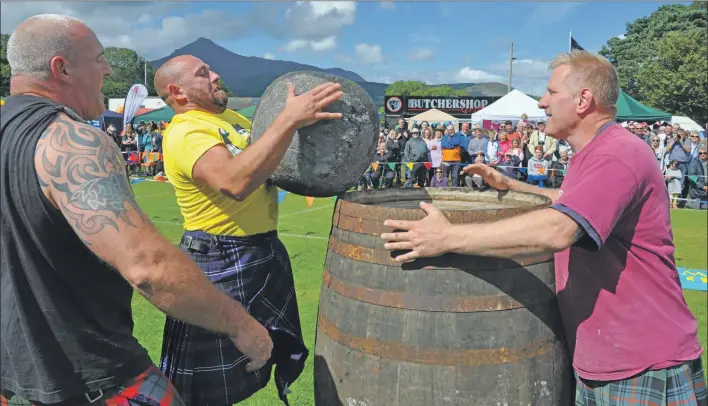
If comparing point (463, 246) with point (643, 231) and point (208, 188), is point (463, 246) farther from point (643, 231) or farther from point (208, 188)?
point (208, 188)

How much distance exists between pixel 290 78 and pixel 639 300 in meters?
1.68

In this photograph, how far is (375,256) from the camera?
86.7 inches

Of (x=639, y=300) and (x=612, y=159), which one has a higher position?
(x=612, y=159)

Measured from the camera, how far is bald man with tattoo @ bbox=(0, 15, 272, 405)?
1.59 m

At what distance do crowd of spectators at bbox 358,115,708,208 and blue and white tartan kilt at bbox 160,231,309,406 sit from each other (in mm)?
10943

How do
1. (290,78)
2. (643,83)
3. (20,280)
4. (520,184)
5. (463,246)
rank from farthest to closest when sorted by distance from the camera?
(643,83) < (520,184) < (290,78) < (463,246) < (20,280)

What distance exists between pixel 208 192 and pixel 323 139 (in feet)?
2.06

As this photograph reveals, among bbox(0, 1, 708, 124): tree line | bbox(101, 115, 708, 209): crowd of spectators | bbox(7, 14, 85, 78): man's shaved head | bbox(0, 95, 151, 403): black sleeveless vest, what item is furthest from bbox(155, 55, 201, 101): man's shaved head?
bbox(0, 1, 708, 124): tree line

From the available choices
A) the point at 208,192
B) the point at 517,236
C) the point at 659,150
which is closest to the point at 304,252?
the point at 208,192

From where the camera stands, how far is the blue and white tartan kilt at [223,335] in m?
2.76

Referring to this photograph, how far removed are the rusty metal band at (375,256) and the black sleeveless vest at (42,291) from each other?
2.92 feet

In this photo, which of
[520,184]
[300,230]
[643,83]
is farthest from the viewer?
[643,83]

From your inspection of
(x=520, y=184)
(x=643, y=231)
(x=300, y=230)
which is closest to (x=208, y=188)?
(x=520, y=184)

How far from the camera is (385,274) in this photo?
2.19 metres
